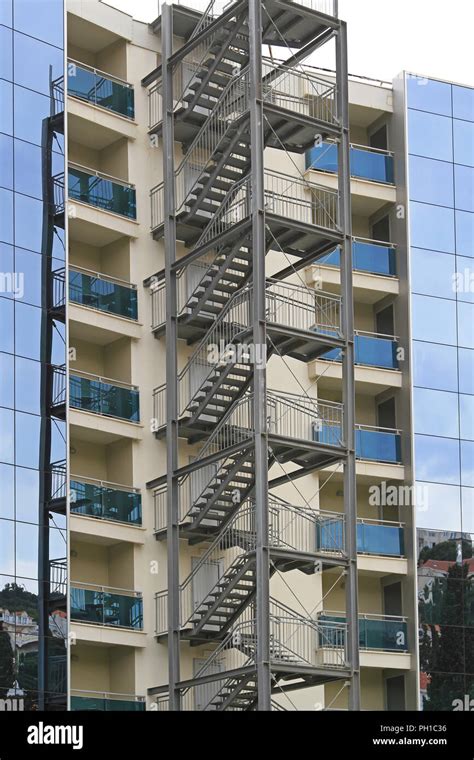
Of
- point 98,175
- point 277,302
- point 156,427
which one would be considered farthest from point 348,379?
point 98,175

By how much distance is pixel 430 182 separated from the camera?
58781 mm

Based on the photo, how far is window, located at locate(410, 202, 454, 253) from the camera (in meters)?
58.3

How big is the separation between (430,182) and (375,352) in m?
6.64

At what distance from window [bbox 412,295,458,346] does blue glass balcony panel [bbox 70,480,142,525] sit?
12770mm

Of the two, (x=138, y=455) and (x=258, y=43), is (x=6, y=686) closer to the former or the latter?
(x=138, y=455)

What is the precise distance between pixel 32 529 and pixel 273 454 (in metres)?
7.05

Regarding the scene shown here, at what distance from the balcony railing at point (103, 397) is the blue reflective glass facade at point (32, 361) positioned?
86 cm

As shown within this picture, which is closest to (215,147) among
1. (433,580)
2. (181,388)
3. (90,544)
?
(181,388)

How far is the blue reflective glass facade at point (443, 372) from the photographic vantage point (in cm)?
5456

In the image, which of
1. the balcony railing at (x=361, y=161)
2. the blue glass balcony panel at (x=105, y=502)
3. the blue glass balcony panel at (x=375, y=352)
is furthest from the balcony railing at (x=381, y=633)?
the balcony railing at (x=361, y=161)

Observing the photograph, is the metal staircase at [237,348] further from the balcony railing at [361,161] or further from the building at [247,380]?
the balcony railing at [361,161]

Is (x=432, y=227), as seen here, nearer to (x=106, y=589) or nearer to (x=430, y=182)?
(x=430, y=182)

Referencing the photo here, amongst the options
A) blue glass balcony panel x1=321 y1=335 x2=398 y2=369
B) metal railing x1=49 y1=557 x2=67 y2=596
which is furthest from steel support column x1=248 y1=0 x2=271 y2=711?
blue glass balcony panel x1=321 y1=335 x2=398 y2=369
